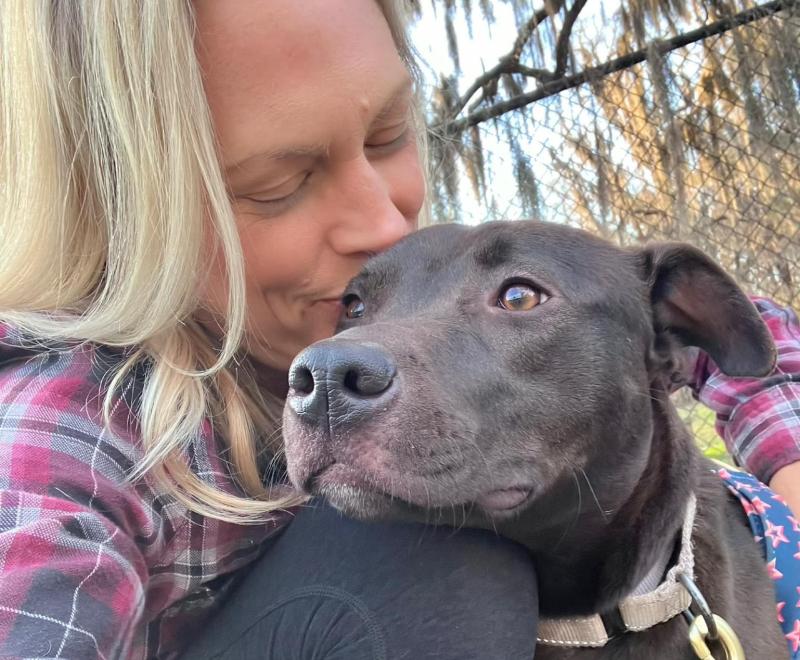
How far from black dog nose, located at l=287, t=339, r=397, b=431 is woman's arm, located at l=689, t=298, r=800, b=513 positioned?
5.86ft

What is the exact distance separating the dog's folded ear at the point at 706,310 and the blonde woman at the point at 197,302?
91 centimetres

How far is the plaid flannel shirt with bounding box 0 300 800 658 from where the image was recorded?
4.64 ft

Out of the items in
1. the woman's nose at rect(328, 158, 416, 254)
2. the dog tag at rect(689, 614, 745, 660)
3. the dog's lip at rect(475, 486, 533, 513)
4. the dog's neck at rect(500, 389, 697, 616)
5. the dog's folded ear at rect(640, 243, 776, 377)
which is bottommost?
the dog tag at rect(689, 614, 745, 660)

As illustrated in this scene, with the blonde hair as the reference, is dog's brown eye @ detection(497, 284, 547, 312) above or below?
below

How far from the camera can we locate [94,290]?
218 cm

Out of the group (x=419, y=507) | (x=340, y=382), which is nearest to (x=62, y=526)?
(x=340, y=382)

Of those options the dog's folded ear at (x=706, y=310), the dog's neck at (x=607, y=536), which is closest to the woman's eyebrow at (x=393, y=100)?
the dog's folded ear at (x=706, y=310)

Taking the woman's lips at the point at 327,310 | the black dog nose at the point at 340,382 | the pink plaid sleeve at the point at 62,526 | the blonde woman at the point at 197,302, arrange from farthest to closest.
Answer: the woman's lips at the point at 327,310
the blonde woman at the point at 197,302
the black dog nose at the point at 340,382
the pink plaid sleeve at the point at 62,526

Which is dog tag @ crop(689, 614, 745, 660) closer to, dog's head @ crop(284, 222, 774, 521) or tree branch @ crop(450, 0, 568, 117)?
dog's head @ crop(284, 222, 774, 521)

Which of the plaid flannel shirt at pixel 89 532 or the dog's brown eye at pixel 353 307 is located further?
the dog's brown eye at pixel 353 307

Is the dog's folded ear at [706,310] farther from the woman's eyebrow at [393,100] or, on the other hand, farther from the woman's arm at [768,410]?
the woman's eyebrow at [393,100]

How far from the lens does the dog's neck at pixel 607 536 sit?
2162mm

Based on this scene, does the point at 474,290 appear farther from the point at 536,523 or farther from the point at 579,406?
the point at 536,523

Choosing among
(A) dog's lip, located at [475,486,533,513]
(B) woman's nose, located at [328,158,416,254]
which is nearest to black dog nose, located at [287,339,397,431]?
(A) dog's lip, located at [475,486,533,513]
